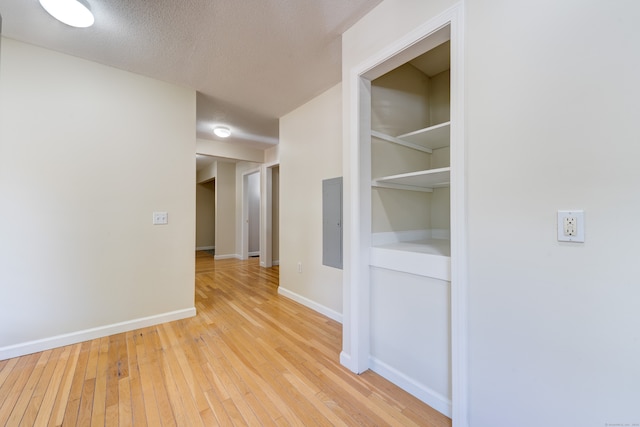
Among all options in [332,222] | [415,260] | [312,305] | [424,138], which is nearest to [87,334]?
[312,305]

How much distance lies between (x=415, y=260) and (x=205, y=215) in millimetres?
7641

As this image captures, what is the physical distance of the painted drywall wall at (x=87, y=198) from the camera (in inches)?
78.5

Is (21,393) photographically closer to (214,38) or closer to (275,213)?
(214,38)

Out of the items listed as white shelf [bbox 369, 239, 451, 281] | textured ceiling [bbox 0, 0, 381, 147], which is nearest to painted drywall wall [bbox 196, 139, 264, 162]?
textured ceiling [bbox 0, 0, 381, 147]

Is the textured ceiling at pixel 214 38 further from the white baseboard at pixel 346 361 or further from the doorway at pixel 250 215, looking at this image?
the doorway at pixel 250 215

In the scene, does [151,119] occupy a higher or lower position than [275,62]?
lower

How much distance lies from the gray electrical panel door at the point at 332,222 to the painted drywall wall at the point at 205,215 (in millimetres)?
5960

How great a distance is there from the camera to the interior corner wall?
279 cm

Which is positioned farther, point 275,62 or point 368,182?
point 275,62
